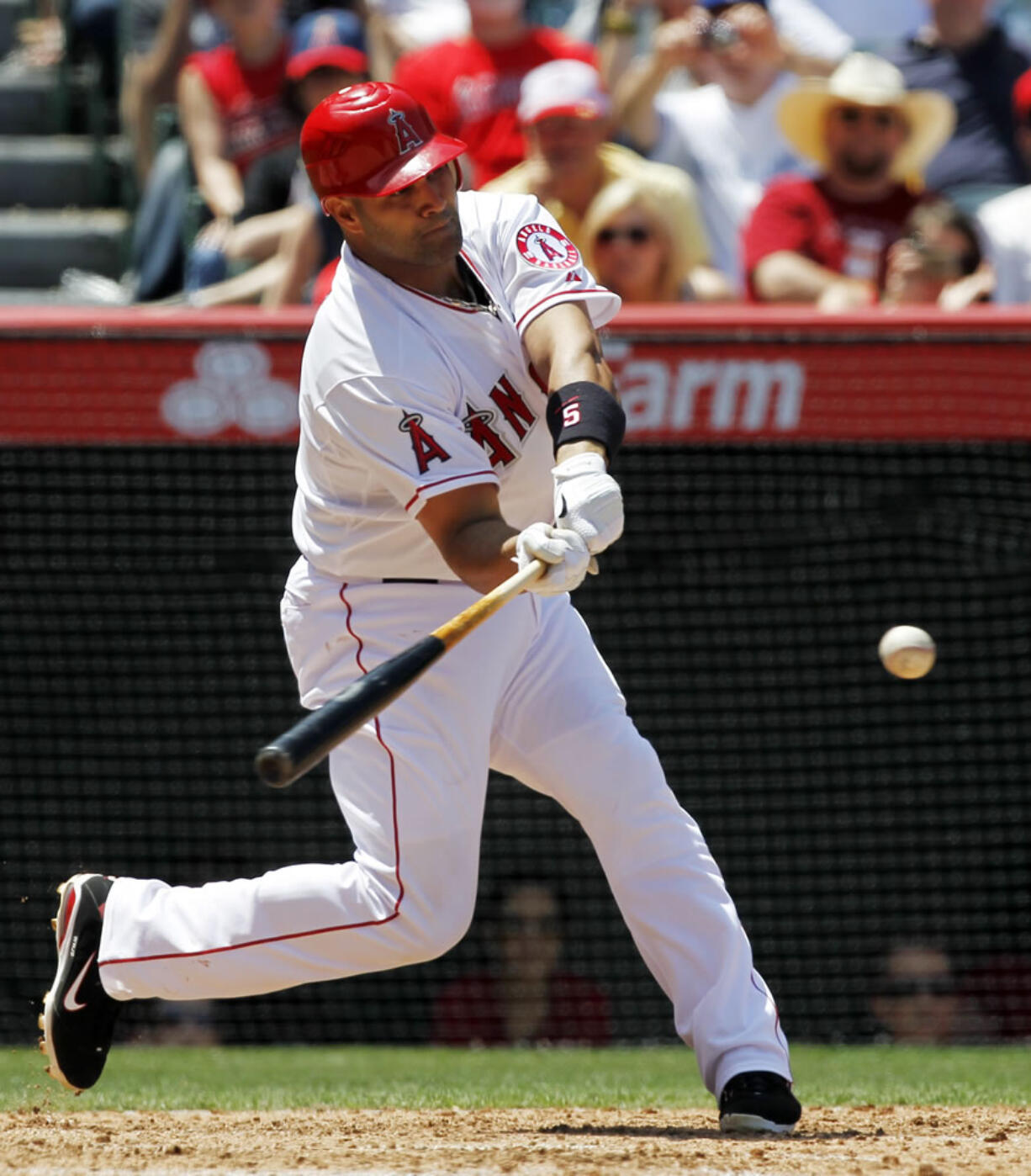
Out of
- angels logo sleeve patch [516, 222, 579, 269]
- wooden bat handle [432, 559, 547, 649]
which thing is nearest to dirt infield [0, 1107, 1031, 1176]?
wooden bat handle [432, 559, 547, 649]

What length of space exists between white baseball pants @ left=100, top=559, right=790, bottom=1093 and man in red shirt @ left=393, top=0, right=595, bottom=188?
373 centimetres

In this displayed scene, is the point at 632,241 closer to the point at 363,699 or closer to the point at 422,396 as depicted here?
the point at 422,396

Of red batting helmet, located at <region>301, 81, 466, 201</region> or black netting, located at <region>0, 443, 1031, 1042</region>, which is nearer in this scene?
red batting helmet, located at <region>301, 81, 466, 201</region>

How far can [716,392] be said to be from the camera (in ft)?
18.6

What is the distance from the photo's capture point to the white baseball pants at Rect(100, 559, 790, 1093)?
337 cm

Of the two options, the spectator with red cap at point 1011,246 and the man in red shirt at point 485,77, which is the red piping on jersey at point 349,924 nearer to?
the spectator with red cap at point 1011,246

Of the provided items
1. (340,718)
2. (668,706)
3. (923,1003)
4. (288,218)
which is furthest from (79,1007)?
(288,218)

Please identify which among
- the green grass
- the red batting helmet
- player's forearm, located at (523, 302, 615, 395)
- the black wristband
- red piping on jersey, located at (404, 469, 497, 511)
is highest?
the red batting helmet

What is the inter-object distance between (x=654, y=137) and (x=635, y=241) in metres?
1.07

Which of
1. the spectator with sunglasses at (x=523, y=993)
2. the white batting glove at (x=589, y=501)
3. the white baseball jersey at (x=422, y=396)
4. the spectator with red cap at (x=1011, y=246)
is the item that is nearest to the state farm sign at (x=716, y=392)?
the spectator with red cap at (x=1011, y=246)

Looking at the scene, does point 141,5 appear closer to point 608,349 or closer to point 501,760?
point 608,349

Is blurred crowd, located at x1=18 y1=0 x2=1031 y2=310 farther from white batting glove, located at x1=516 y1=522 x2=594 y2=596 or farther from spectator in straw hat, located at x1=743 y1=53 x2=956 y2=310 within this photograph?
white batting glove, located at x1=516 y1=522 x2=594 y2=596

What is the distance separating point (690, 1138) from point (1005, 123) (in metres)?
5.22

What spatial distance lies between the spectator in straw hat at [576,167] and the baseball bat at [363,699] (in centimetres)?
345
